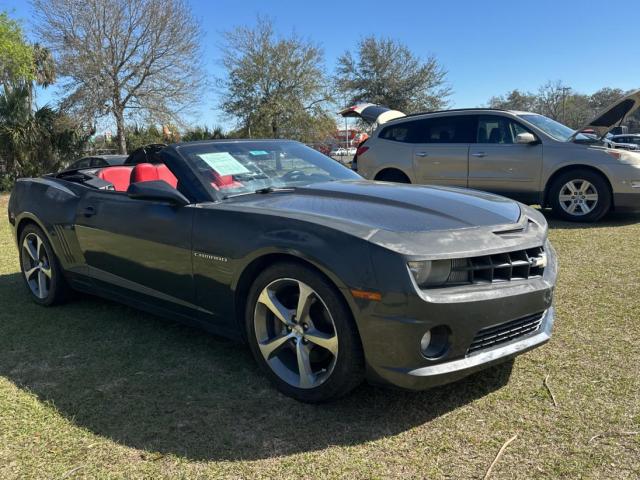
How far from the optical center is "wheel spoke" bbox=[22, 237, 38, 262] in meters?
4.54

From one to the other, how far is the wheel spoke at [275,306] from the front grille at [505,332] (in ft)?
2.97

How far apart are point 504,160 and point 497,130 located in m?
0.50

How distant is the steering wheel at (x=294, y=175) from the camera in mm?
3564

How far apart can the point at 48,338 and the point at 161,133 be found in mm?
25106

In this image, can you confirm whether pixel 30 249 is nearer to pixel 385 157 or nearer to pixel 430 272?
pixel 430 272

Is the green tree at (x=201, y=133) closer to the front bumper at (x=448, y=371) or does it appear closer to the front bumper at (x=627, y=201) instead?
the front bumper at (x=627, y=201)

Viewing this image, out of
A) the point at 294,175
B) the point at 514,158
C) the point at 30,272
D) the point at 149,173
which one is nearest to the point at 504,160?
the point at 514,158

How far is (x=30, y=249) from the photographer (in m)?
4.59

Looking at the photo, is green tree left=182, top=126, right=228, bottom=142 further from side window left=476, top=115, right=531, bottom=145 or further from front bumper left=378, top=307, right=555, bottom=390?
front bumper left=378, top=307, right=555, bottom=390

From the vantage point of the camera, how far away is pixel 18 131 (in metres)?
17.9

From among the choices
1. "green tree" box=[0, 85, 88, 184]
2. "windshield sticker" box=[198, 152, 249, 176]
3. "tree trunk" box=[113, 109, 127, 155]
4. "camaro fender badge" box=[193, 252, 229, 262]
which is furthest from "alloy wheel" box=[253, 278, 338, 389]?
"tree trunk" box=[113, 109, 127, 155]

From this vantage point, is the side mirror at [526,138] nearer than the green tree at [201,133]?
Yes

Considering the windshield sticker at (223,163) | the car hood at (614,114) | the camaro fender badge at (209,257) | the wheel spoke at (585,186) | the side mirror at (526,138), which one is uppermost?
the car hood at (614,114)

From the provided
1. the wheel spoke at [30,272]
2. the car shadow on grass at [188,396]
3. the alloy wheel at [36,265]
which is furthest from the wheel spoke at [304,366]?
the wheel spoke at [30,272]
